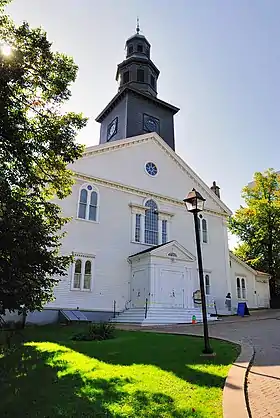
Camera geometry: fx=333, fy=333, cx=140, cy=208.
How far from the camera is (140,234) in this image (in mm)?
23156

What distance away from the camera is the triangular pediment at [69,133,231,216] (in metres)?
22.2

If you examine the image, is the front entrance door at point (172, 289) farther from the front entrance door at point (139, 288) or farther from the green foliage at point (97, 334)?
the green foliage at point (97, 334)

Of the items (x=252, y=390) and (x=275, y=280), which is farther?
(x=275, y=280)

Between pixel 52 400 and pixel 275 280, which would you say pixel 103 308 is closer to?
pixel 52 400

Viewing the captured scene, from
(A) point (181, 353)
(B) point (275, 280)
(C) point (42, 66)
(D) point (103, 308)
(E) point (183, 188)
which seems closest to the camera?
(A) point (181, 353)

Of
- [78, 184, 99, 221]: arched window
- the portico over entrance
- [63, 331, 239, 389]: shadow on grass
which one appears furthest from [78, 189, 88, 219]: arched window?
[63, 331, 239, 389]: shadow on grass

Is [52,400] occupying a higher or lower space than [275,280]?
lower

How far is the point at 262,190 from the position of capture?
114 ft

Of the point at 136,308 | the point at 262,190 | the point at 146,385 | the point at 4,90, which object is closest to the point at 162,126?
the point at 262,190

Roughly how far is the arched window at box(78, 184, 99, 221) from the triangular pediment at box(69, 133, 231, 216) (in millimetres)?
918

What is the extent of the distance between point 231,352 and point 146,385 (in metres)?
3.59

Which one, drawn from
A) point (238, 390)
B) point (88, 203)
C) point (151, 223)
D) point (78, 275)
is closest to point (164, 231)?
point (151, 223)

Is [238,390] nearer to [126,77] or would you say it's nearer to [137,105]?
[137,105]

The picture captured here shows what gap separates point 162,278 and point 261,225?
16738 millimetres
